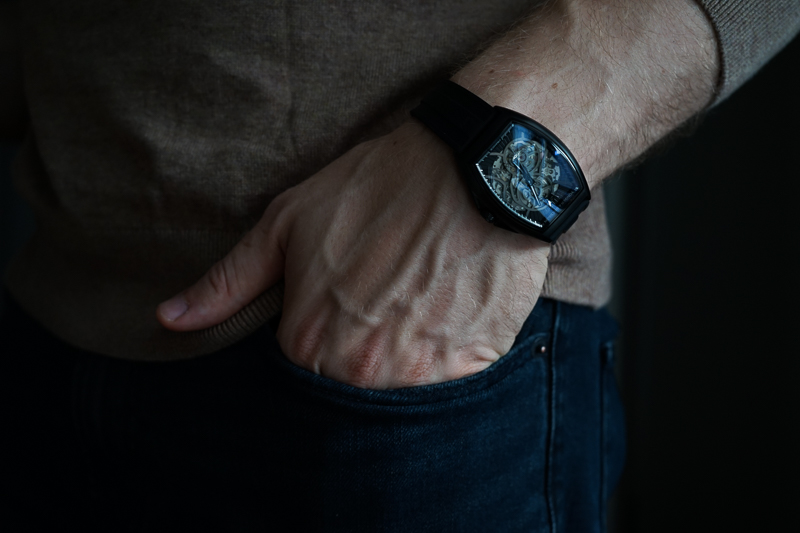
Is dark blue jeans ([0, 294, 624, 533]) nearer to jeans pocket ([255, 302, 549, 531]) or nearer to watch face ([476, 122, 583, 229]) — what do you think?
jeans pocket ([255, 302, 549, 531])

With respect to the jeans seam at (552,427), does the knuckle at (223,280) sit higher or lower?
higher

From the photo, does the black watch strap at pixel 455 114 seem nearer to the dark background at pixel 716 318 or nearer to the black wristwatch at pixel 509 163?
the black wristwatch at pixel 509 163

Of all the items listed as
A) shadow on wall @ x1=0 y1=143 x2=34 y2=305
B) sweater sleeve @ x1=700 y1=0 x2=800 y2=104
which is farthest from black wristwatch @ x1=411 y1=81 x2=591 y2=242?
shadow on wall @ x1=0 y1=143 x2=34 y2=305

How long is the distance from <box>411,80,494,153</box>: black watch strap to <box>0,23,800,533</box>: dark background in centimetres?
77

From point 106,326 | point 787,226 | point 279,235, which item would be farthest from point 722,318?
point 106,326

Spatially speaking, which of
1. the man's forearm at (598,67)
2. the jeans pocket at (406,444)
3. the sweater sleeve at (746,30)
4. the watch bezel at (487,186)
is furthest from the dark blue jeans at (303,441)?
the sweater sleeve at (746,30)

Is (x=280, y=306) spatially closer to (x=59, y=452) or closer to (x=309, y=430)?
(x=309, y=430)

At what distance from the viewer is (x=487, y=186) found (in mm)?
590

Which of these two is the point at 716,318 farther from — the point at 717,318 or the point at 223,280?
the point at 223,280

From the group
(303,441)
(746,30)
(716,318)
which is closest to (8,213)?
(303,441)

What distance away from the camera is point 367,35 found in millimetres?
701

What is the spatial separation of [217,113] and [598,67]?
51 cm

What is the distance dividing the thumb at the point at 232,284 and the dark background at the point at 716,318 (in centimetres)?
94

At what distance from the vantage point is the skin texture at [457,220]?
2.03 ft
